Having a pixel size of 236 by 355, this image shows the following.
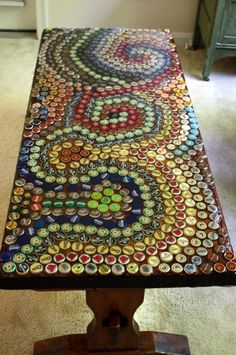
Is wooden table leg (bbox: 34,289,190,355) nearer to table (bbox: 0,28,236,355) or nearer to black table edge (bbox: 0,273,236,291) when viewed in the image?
table (bbox: 0,28,236,355)

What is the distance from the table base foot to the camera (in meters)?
1.16

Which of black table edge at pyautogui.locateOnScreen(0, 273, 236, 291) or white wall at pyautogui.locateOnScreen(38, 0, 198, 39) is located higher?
black table edge at pyautogui.locateOnScreen(0, 273, 236, 291)

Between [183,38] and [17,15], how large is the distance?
1.03 meters

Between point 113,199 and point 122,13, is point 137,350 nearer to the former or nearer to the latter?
point 113,199

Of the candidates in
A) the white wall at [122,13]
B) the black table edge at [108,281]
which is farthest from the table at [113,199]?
the white wall at [122,13]

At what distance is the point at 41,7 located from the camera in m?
2.49

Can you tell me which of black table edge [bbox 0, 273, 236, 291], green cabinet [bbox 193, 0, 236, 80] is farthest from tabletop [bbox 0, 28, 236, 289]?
green cabinet [bbox 193, 0, 236, 80]

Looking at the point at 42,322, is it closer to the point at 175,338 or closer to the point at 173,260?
the point at 175,338

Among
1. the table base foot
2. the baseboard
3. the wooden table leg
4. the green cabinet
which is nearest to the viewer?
the wooden table leg

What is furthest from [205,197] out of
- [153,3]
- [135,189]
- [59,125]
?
[153,3]

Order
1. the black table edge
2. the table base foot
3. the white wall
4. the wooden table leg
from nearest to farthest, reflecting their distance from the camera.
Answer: the black table edge → the wooden table leg → the table base foot → the white wall

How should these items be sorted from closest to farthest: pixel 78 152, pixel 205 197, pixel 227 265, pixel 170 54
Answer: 1. pixel 227 265
2. pixel 205 197
3. pixel 78 152
4. pixel 170 54

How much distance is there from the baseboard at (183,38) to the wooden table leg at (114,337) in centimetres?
196

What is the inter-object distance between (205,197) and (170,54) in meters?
0.71
